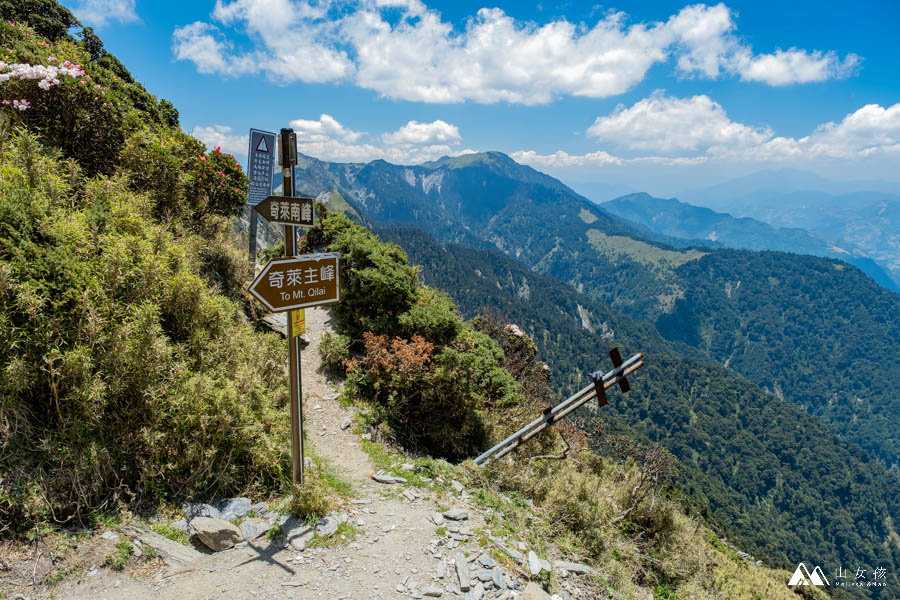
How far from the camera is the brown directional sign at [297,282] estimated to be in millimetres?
4320

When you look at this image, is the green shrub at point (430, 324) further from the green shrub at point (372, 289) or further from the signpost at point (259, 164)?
the signpost at point (259, 164)

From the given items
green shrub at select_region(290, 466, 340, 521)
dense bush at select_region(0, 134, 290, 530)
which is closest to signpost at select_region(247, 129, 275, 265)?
dense bush at select_region(0, 134, 290, 530)

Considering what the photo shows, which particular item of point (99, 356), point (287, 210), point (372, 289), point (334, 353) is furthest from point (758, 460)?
point (99, 356)

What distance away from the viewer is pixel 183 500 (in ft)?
16.3

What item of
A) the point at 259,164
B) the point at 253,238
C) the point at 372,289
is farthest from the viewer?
the point at 372,289

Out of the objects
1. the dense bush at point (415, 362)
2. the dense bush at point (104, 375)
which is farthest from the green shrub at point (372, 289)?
the dense bush at point (104, 375)

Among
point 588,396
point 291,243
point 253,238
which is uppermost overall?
point 253,238

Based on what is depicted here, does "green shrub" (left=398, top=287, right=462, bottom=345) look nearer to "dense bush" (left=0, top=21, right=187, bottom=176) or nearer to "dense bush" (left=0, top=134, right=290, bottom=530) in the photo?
"dense bush" (left=0, top=134, right=290, bottom=530)

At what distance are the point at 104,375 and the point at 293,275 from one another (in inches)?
109

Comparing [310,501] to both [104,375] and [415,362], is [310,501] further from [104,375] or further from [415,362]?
[415,362]

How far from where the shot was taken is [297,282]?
15.0ft

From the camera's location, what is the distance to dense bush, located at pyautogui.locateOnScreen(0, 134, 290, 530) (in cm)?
426

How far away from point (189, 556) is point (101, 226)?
16.3ft

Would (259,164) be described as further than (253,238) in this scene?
No
